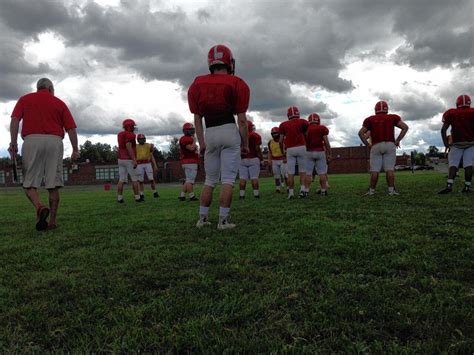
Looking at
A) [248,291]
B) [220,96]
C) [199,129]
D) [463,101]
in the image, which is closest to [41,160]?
[199,129]

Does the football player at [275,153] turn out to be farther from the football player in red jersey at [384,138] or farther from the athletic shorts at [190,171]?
the football player in red jersey at [384,138]

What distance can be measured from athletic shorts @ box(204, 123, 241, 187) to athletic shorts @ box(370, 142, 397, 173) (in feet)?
16.8

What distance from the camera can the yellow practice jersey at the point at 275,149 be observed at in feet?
42.1

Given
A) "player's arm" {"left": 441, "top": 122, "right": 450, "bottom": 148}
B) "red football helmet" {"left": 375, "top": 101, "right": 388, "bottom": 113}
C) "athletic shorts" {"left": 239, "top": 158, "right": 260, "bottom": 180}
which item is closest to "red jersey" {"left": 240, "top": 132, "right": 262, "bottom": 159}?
"athletic shorts" {"left": 239, "top": 158, "right": 260, "bottom": 180}

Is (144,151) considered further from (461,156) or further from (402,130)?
(461,156)

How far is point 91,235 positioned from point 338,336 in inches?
150

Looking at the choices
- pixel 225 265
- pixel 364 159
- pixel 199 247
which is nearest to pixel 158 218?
pixel 199 247

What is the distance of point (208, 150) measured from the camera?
5.04 metres

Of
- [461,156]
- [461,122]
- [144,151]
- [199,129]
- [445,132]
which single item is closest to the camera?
[199,129]

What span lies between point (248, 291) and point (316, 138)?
8149mm

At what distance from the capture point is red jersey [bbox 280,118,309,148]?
9211 mm

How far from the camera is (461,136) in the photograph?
8656 millimetres

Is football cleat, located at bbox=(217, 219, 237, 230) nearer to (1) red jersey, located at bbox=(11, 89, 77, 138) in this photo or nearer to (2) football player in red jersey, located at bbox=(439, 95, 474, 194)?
(1) red jersey, located at bbox=(11, 89, 77, 138)

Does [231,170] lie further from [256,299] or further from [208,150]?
[256,299]
